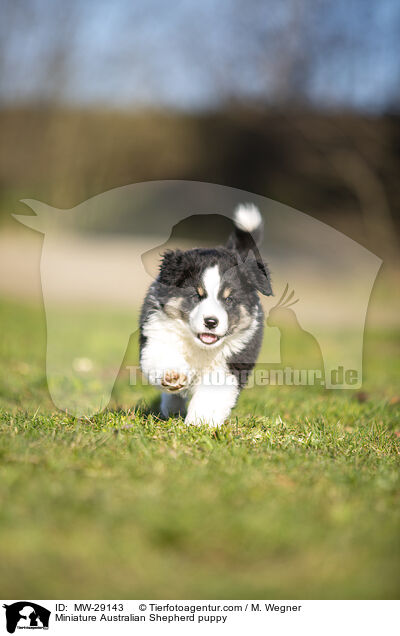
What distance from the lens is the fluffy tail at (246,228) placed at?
400 centimetres

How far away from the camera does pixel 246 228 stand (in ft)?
13.2

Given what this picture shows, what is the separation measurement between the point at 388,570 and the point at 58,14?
40.1ft

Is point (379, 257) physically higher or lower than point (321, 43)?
lower

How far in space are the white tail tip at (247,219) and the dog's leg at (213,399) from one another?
3.11 ft

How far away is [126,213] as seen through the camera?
14758 millimetres

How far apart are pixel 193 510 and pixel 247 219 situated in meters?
2.21

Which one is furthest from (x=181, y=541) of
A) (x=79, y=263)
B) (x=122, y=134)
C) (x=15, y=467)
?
(x=122, y=134)

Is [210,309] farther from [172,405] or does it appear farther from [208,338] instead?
[172,405]

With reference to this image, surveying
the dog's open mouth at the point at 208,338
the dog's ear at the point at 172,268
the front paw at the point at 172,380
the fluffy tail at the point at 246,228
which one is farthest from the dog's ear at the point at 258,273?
the front paw at the point at 172,380

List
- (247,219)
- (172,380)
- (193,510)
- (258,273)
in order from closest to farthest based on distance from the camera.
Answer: (193,510) → (172,380) → (258,273) → (247,219)

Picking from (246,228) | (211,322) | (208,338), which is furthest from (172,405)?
(246,228)
